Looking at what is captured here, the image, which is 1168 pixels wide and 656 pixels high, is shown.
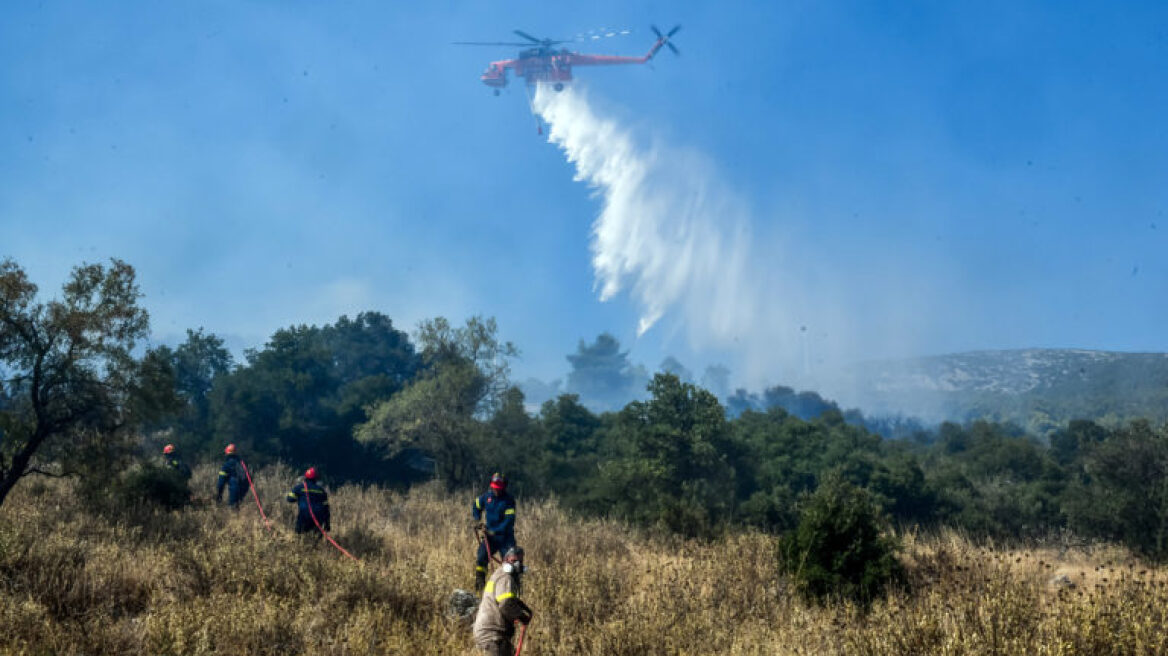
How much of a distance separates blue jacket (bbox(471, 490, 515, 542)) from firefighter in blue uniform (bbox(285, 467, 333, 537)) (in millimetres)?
4506

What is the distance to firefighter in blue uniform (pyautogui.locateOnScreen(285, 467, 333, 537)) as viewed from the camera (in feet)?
45.2

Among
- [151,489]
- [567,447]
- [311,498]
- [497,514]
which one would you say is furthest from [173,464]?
[567,447]

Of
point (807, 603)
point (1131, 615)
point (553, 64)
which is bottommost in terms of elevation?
point (807, 603)

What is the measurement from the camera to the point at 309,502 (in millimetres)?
13766

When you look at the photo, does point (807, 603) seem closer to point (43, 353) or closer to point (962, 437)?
point (43, 353)

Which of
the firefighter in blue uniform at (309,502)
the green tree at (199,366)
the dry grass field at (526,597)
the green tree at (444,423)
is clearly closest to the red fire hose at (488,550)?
the dry grass field at (526,597)

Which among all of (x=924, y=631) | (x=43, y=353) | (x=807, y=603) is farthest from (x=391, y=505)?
(x=924, y=631)

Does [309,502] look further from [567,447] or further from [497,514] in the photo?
[567,447]

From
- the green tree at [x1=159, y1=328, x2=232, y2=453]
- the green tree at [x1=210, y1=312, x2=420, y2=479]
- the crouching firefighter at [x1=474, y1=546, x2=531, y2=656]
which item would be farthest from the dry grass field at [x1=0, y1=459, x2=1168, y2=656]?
the green tree at [x1=159, y1=328, x2=232, y2=453]

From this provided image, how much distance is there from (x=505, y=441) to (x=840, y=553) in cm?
2152

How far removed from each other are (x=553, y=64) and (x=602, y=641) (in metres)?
121

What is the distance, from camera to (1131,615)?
638cm

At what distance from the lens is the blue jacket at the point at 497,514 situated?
11.2m

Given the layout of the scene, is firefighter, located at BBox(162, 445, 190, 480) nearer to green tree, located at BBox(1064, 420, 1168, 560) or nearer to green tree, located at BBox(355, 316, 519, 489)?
green tree, located at BBox(355, 316, 519, 489)
